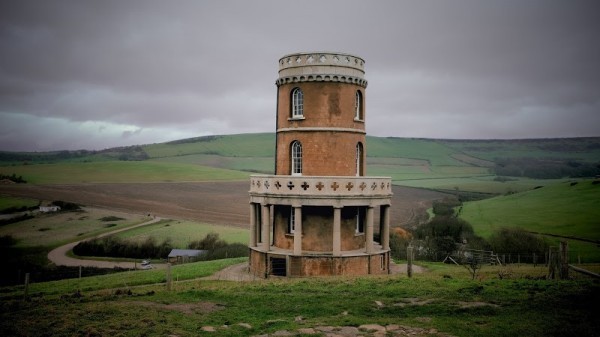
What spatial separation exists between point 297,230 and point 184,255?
2861 centimetres

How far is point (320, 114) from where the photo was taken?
31.9m

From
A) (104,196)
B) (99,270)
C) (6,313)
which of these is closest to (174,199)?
(104,196)

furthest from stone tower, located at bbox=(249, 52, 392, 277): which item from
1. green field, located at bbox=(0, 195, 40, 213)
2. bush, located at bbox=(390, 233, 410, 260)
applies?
green field, located at bbox=(0, 195, 40, 213)

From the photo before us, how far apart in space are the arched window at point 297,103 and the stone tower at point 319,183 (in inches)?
2.6

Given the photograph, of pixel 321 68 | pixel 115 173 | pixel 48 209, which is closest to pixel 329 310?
pixel 321 68

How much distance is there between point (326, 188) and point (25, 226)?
52.7m

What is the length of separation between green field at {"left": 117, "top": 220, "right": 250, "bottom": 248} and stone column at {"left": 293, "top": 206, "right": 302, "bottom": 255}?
103ft

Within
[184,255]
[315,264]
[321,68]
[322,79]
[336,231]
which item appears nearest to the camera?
[336,231]

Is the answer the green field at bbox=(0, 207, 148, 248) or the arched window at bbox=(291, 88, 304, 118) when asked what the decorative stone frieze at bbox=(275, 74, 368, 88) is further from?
the green field at bbox=(0, 207, 148, 248)

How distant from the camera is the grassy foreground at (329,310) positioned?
51.3 ft

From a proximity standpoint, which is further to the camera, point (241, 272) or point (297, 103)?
point (241, 272)

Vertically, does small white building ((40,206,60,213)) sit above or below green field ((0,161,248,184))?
below

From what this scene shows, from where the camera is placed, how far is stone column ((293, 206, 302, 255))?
98.9 feet

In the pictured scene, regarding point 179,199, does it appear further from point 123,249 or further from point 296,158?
point 296,158
